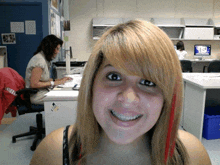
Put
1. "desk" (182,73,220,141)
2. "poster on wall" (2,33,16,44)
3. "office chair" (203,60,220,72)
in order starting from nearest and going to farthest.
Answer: "desk" (182,73,220,141), "poster on wall" (2,33,16,44), "office chair" (203,60,220,72)

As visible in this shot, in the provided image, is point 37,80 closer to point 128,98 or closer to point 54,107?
point 54,107

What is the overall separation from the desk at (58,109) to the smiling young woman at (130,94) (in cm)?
111

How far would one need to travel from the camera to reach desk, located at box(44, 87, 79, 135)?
1686 millimetres

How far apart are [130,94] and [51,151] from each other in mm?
375

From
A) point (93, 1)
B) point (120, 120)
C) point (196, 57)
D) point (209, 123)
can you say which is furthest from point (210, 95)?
point (93, 1)

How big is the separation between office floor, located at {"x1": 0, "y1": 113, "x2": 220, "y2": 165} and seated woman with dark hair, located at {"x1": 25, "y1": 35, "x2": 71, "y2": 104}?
0.52 metres

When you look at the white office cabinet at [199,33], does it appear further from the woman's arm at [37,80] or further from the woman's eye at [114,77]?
the woman's eye at [114,77]

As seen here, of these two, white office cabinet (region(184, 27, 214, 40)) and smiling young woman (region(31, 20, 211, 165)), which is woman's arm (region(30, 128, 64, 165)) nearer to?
smiling young woman (region(31, 20, 211, 165))

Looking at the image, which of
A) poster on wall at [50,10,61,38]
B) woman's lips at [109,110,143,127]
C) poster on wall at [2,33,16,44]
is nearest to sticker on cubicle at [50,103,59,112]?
woman's lips at [109,110,143,127]

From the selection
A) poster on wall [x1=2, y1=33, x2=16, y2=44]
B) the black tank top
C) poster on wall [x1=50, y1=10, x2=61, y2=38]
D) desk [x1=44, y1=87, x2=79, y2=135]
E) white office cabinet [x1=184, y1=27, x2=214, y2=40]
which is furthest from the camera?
white office cabinet [x1=184, y1=27, x2=214, y2=40]

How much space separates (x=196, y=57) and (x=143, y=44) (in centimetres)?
656

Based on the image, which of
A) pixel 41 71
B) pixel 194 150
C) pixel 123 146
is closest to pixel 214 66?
pixel 41 71

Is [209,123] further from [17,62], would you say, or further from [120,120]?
[17,62]

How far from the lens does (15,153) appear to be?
6.72 ft
